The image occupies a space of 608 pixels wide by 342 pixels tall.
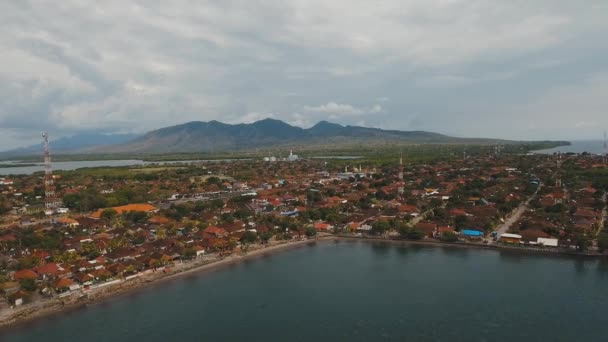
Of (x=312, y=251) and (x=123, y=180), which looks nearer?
(x=312, y=251)

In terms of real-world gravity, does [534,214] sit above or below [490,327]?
above

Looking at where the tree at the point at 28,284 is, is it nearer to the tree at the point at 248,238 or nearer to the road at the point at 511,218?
the tree at the point at 248,238

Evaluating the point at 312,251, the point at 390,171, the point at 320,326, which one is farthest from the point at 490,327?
the point at 390,171

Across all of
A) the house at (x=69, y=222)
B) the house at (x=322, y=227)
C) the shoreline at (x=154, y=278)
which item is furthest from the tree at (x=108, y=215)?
the house at (x=322, y=227)

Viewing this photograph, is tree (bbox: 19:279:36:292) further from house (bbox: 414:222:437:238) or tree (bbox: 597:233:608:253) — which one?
tree (bbox: 597:233:608:253)

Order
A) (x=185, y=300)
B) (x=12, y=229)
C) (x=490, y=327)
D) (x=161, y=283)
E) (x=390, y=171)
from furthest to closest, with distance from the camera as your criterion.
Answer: (x=390, y=171), (x=12, y=229), (x=161, y=283), (x=185, y=300), (x=490, y=327)

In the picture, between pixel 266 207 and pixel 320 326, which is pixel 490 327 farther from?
pixel 266 207

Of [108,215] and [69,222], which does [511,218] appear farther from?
[69,222]
